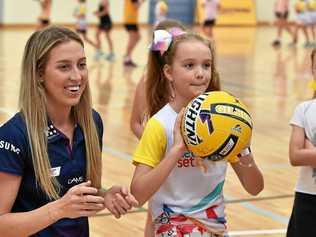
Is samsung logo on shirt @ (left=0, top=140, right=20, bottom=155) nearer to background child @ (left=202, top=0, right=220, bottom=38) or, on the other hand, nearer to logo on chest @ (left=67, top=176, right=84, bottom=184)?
logo on chest @ (left=67, top=176, right=84, bottom=184)

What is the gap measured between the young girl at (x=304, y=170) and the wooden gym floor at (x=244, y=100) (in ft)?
4.68

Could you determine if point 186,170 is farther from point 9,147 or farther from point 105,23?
point 105,23

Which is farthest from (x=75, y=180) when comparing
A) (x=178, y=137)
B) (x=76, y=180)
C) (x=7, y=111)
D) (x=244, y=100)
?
(x=244, y=100)

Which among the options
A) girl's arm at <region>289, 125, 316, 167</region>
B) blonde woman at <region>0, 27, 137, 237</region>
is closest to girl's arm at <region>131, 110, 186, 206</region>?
blonde woman at <region>0, 27, 137, 237</region>

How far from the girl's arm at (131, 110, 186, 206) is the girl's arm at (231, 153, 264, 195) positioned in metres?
0.34

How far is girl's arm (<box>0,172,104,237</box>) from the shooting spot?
2.57 metres

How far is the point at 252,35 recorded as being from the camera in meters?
23.0

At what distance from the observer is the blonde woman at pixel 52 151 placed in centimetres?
265

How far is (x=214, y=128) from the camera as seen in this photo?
9.34 ft

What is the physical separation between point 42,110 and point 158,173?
0.50 metres

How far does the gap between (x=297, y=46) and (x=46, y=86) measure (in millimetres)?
Answer: 18026

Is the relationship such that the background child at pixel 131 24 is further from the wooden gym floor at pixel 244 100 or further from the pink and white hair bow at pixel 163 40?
the pink and white hair bow at pixel 163 40

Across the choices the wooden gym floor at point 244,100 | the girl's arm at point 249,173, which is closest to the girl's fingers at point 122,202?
the girl's arm at point 249,173

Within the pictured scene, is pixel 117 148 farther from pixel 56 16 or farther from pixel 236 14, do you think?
pixel 236 14
